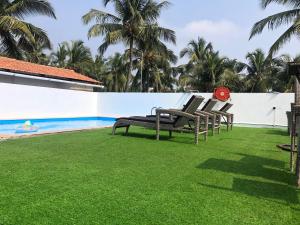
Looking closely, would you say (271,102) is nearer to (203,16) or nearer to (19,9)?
→ (203,16)

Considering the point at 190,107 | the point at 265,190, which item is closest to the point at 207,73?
the point at 190,107

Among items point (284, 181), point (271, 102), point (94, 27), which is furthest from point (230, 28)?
point (284, 181)

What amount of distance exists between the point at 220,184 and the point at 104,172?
5.00 ft

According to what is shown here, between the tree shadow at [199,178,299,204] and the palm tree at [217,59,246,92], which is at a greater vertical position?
the palm tree at [217,59,246,92]

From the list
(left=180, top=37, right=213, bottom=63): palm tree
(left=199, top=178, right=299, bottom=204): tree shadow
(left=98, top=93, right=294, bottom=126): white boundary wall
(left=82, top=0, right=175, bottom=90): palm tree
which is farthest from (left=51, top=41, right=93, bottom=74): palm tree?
(left=199, top=178, right=299, bottom=204): tree shadow

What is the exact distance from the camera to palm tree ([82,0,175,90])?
71.7 ft

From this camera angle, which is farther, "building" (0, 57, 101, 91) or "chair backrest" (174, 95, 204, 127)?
"building" (0, 57, 101, 91)

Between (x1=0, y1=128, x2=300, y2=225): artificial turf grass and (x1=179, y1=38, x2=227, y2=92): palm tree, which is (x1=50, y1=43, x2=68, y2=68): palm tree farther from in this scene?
(x1=0, y1=128, x2=300, y2=225): artificial turf grass

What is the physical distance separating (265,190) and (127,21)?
20.3m

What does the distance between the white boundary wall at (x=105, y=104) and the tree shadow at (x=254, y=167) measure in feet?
34.3

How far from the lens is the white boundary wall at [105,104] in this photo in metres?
15.5

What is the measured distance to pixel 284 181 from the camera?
14.1 feet

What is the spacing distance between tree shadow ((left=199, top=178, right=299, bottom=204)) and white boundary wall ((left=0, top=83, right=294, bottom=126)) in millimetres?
12235

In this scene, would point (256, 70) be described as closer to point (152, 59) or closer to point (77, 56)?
Answer: point (152, 59)
